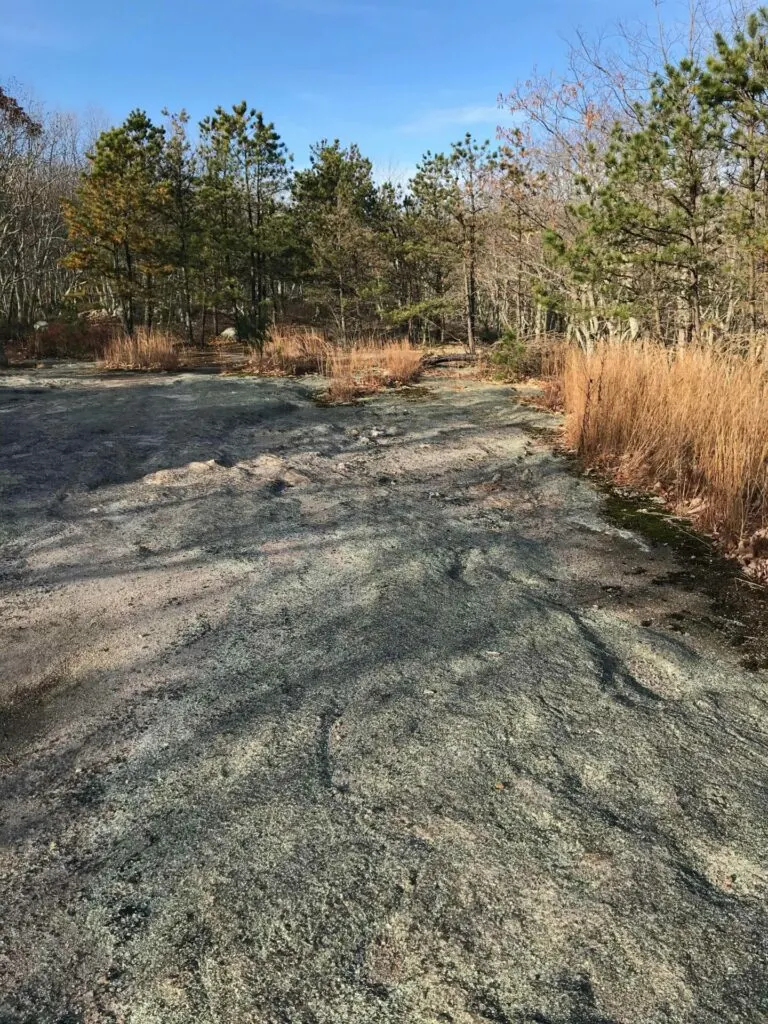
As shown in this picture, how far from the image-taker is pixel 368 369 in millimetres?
9570

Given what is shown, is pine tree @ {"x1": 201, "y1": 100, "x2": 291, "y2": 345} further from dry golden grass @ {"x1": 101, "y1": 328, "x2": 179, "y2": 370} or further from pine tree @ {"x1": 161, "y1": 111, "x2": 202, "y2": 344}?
dry golden grass @ {"x1": 101, "y1": 328, "x2": 179, "y2": 370}

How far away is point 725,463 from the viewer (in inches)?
132

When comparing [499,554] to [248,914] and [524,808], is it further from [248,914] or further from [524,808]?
[248,914]

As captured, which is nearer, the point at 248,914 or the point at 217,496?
the point at 248,914

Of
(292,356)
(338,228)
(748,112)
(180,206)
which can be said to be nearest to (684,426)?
(748,112)

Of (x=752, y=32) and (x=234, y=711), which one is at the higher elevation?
(x=752, y=32)

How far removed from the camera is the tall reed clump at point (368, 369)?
A: 8444 mm

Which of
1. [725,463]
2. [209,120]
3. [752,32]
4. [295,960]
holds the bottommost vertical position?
[295,960]

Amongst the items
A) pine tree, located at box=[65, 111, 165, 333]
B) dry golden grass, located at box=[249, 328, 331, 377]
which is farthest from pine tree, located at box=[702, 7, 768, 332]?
pine tree, located at box=[65, 111, 165, 333]

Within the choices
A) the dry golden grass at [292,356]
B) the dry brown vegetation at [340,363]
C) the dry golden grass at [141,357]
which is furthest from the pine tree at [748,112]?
the dry golden grass at [141,357]

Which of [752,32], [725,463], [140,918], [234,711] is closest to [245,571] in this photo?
[234,711]

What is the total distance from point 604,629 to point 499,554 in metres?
0.79

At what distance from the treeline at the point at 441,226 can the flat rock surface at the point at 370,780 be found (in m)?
3.71

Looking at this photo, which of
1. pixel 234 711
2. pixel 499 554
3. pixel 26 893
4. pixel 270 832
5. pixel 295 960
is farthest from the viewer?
pixel 499 554
